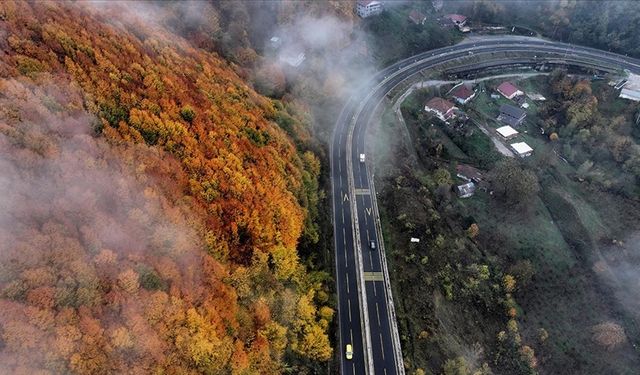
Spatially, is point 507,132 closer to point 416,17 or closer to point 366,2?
point 416,17

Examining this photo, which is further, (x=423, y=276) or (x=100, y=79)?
(x=423, y=276)

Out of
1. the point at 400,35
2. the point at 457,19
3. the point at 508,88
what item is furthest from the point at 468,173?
the point at 457,19

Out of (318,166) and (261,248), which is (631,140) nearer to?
(318,166)

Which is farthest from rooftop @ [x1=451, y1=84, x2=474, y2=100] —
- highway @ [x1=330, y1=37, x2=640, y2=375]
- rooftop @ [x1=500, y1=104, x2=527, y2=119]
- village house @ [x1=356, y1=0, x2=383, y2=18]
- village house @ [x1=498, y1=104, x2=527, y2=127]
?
village house @ [x1=356, y1=0, x2=383, y2=18]

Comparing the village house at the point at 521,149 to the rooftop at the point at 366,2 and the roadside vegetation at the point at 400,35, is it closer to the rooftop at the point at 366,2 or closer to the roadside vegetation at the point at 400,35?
the roadside vegetation at the point at 400,35

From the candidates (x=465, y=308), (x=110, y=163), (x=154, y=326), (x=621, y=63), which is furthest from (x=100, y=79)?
(x=621, y=63)

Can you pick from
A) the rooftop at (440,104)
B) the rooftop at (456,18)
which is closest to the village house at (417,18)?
the rooftop at (456,18)

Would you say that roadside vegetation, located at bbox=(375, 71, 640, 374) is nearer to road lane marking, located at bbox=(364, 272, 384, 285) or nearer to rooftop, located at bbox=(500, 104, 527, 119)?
road lane marking, located at bbox=(364, 272, 384, 285)
